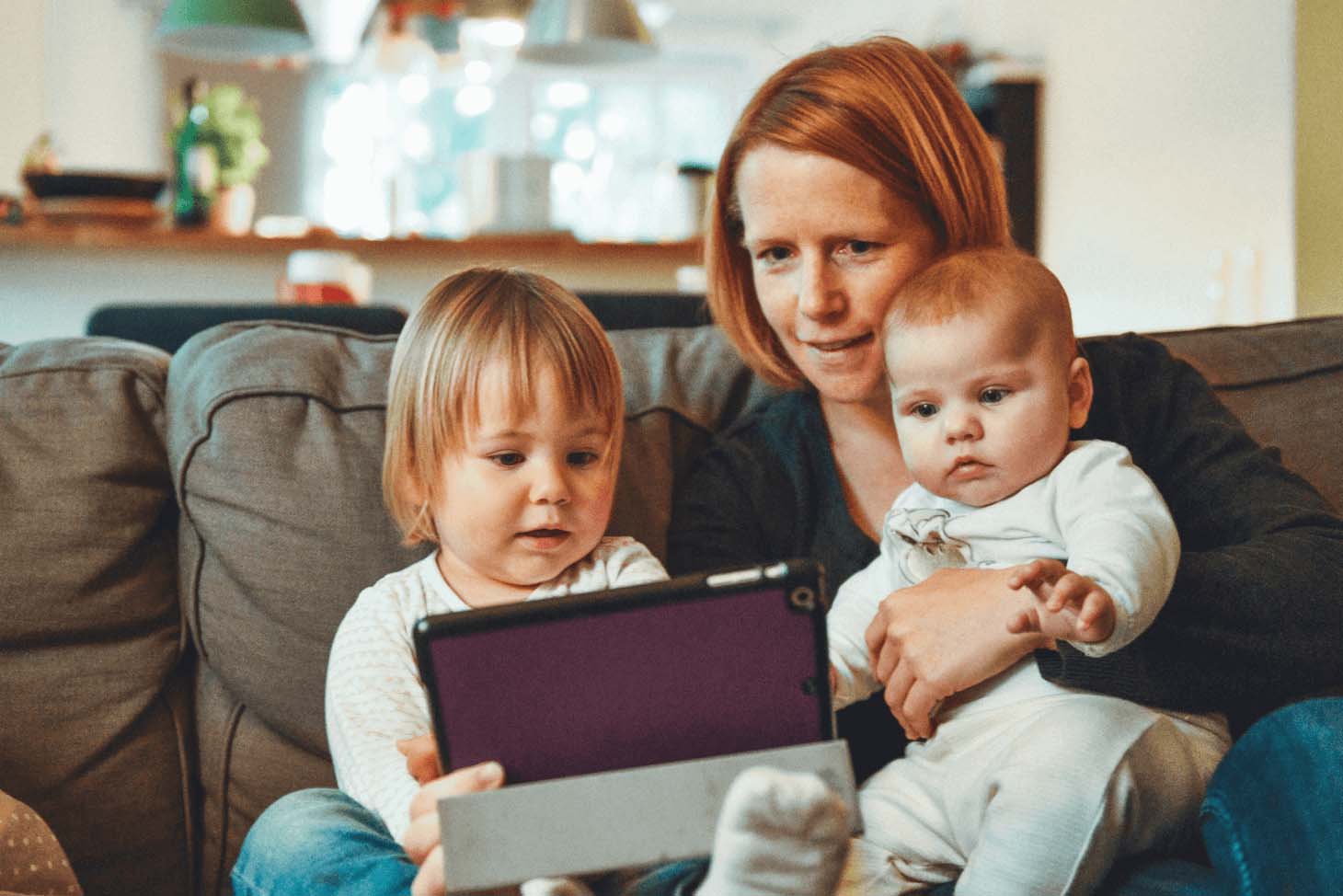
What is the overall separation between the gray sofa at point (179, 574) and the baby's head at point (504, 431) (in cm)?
14

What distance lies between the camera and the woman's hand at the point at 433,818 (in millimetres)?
841

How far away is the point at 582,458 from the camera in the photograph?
4.09 ft

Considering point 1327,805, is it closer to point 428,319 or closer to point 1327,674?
point 1327,674

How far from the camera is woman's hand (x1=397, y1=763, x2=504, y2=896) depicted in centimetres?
84

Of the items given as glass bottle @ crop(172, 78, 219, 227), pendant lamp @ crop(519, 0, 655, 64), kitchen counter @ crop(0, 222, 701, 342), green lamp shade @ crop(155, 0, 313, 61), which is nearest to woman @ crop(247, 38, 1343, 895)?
kitchen counter @ crop(0, 222, 701, 342)

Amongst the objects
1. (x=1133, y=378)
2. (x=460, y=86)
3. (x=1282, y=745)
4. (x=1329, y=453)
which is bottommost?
(x=1282, y=745)

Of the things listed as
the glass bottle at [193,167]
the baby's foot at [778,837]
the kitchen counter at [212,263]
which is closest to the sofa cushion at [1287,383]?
the baby's foot at [778,837]

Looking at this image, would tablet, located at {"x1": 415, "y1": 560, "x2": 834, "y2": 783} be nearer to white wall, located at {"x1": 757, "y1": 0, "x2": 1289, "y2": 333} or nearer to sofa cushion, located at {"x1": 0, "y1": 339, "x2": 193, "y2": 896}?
sofa cushion, located at {"x1": 0, "y1": 339, "x2": 193, "y2": 896}

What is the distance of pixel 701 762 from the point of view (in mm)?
835

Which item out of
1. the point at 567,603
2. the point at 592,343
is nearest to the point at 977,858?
the point at 567,603

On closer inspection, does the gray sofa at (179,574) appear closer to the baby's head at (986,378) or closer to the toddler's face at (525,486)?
the toddler's face at (525,486)

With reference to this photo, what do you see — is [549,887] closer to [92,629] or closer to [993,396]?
[993,396]

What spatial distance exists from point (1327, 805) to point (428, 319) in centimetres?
88

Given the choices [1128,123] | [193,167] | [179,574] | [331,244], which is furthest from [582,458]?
[1128,123]
